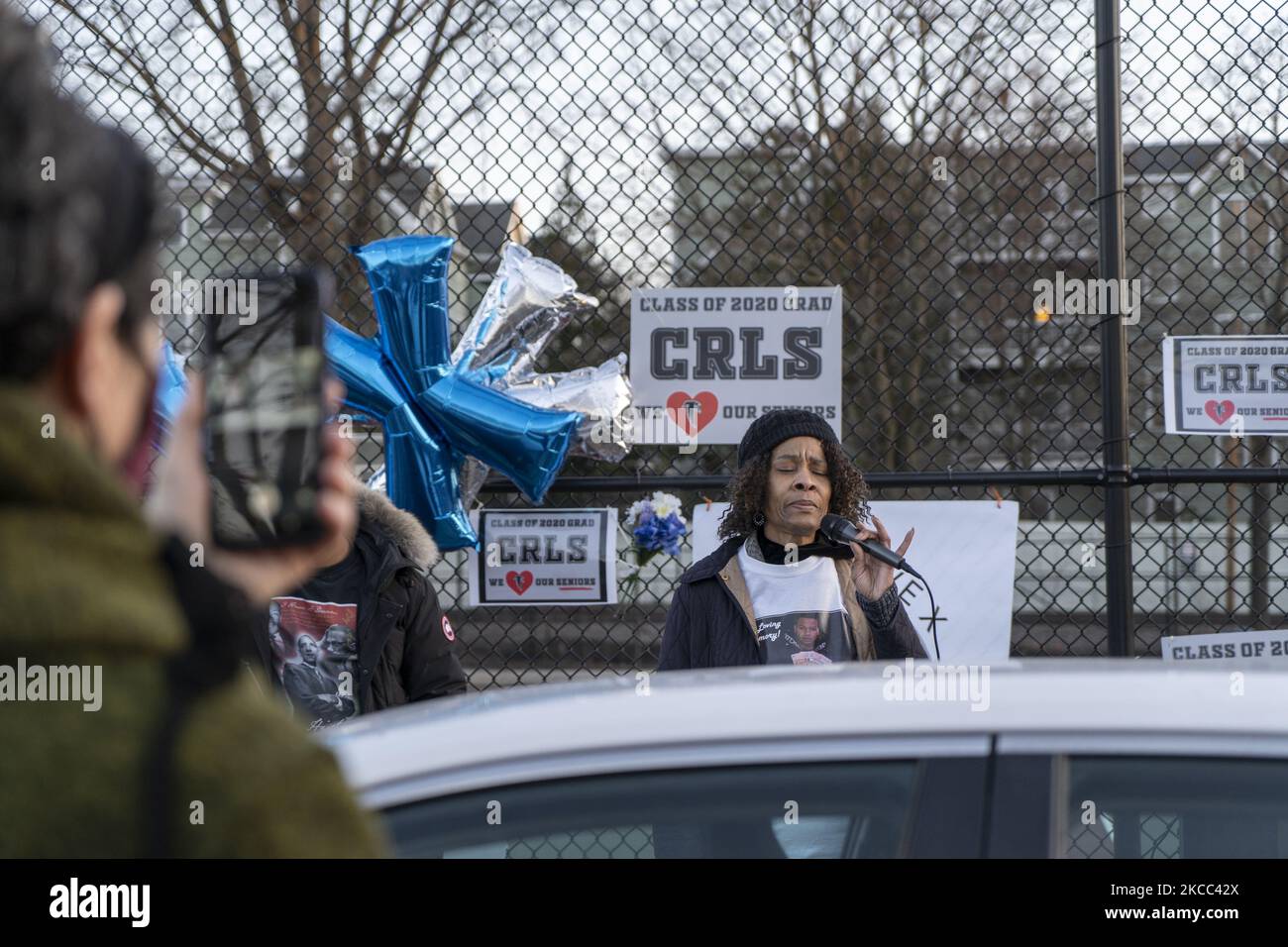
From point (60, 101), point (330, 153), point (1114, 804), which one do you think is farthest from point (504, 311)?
point (60, 101)

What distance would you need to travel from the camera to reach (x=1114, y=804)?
5.08 ft

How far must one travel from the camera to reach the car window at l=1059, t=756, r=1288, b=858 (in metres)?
1.51

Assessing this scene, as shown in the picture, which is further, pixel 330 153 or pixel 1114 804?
pixel 330 153

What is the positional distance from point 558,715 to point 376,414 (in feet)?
8.75

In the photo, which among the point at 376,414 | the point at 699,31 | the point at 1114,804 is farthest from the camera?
the point at 699,31

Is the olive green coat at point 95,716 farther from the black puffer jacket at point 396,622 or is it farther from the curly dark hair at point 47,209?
the black puffer jacket at point 396,622

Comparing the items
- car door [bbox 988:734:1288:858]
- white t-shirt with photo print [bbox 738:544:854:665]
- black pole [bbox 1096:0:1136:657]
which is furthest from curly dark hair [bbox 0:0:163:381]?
black pole [bbox 1096:0:1136:657]

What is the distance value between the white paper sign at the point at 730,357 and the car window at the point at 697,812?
279cm

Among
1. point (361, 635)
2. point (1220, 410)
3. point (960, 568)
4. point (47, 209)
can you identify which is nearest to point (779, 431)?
point (960, 568)

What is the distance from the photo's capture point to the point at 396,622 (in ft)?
11.5

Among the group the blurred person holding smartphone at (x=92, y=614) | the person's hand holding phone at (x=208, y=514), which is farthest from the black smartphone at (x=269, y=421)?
the blurred person holding smartphone at (x=92, y=614)

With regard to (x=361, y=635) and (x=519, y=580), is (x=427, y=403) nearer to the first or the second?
(x=519, y=580)
